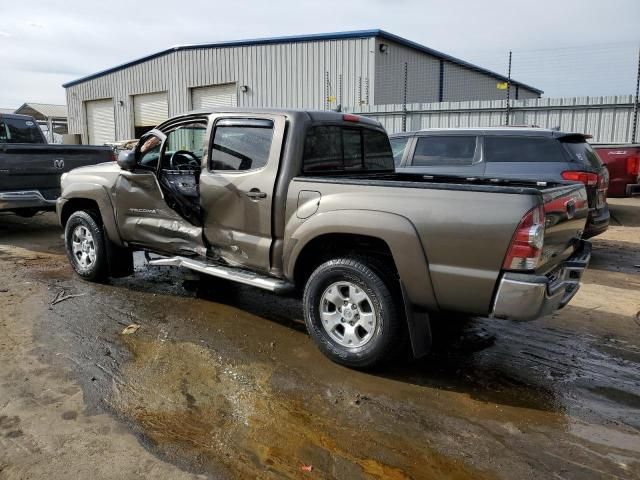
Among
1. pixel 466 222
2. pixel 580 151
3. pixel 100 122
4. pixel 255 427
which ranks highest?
pixel 100 122

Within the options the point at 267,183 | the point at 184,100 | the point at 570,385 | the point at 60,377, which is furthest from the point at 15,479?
the point at 184,100

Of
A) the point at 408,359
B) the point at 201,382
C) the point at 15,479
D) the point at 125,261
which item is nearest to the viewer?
the point at 15,479

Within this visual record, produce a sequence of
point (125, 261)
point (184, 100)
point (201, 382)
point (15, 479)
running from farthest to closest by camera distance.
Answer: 1. point (184, 100)
2. point (125, 261)
3. point (201, 382)
4. point (15, 479)

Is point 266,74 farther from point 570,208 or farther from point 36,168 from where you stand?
point 570,208

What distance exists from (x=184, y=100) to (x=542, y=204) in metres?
23.5

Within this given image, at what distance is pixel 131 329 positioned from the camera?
4.80 m

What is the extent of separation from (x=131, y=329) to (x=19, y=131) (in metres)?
7.80

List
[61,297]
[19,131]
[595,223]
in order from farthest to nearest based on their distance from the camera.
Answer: [19,131] → [595,223] → [61,297]

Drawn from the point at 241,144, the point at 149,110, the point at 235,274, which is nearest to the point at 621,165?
the point at 241,144

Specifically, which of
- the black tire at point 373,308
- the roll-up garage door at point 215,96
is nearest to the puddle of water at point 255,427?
the black tire at point 373,308

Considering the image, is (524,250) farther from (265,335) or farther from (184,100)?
(184,100)

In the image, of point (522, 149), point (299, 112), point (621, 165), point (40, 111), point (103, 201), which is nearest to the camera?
point (299, 112)

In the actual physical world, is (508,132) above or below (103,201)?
above

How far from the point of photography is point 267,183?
4352mm
